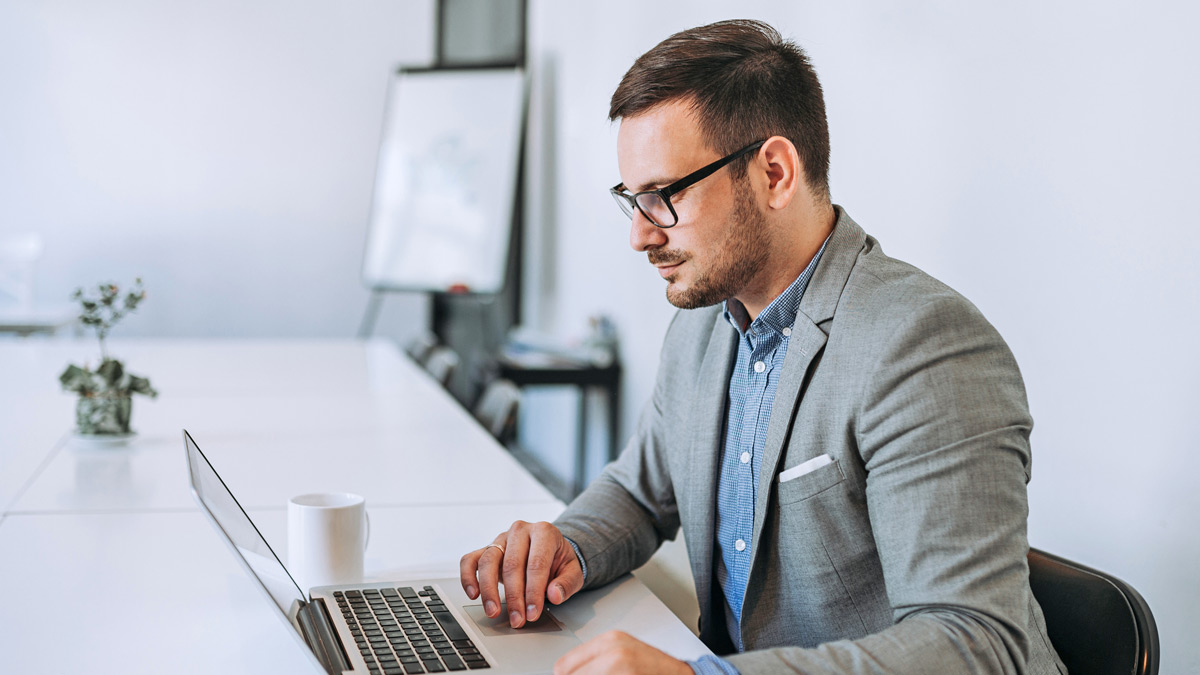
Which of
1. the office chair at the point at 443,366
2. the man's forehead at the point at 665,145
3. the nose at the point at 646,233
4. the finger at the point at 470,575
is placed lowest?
the office chair at the point at 443,366

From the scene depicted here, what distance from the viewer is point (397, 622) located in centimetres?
111

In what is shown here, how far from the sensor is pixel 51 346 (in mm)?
3729

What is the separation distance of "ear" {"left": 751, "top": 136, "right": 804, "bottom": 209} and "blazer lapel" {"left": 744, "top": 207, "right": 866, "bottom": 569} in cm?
10

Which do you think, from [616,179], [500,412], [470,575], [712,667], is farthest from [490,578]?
[616,179]

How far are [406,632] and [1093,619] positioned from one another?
762 millimetres

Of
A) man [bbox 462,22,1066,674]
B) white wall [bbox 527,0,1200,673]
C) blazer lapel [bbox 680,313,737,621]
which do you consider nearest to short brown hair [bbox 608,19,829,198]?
man [bbox 462,22,1066,674]

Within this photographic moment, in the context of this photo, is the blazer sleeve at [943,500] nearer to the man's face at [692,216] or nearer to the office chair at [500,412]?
the man's face at [692,216]

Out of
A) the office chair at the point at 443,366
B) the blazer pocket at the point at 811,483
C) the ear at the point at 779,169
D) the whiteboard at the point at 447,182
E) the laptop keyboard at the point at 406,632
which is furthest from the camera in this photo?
the whiteboard at the point at 447,182

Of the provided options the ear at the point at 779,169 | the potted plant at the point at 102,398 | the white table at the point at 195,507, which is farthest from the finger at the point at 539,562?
the potted plant at the point at 102,398

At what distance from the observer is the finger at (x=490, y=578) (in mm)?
1164

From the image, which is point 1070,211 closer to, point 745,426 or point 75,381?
point 745,426

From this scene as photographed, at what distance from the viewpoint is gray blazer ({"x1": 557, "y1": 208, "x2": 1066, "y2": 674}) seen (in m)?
0.93

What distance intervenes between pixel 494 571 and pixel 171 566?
522mm

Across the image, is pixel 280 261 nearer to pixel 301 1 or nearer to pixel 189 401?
pixel 301 1
